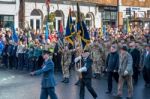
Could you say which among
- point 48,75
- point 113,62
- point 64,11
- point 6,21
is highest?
point 64,11

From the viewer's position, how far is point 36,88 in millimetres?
17859

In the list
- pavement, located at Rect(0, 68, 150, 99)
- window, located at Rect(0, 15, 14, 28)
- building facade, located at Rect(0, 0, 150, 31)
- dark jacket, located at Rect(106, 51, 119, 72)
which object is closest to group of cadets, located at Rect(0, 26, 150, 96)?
dark jacket, located at Rect(106, 51, 119, 72)

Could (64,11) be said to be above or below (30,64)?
above

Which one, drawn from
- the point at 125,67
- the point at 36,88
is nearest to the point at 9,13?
the point at 36,88

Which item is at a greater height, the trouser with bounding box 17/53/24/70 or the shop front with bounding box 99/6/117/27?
the shop front with bounding box 99/6/117/27

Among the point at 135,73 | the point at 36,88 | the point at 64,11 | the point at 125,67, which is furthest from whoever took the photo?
the point at 64,11

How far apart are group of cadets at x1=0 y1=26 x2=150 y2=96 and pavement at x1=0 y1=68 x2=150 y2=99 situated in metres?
0.67

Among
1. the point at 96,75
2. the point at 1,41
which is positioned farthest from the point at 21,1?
the point at 96,75

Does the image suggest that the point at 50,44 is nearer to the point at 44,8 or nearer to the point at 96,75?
the point at 96,75

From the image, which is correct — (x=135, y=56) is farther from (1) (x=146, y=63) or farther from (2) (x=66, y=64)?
(2) (x=66, y=64)

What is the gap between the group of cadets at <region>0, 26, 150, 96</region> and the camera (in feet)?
52.9

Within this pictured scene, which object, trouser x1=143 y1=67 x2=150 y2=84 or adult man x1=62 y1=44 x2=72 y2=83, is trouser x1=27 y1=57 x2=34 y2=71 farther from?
trouser x1=143 y1=67 x2=150 y2=84

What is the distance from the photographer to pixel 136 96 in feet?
52.0

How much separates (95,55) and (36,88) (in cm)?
444
